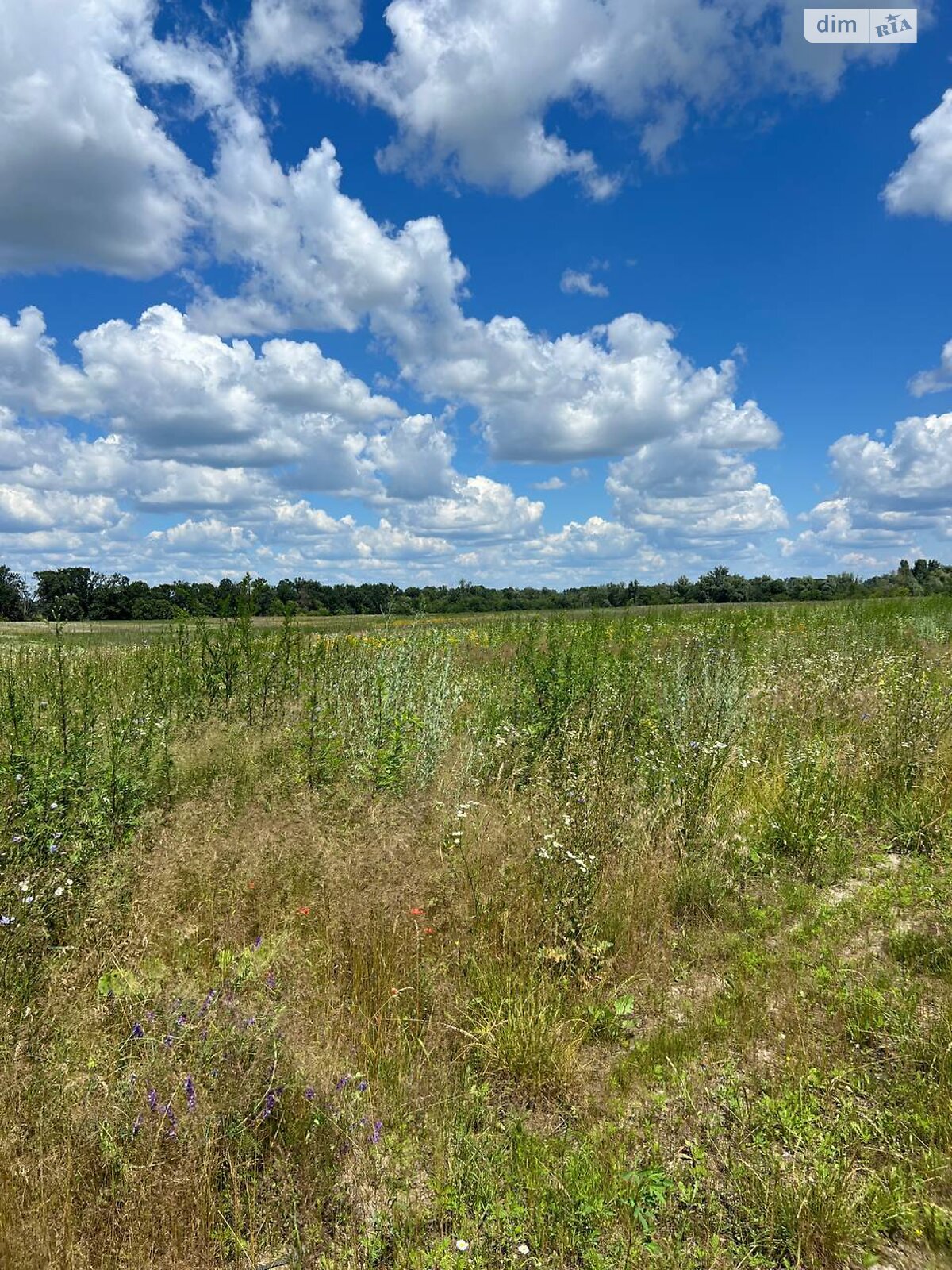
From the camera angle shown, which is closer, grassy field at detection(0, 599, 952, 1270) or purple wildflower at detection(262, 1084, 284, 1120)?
grassy field at detection(0, 599, 952, 1270)

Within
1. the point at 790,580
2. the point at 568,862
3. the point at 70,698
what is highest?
the point at 790,580

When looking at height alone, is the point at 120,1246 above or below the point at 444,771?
below

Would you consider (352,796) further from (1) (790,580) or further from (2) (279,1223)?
(1) (790,580)

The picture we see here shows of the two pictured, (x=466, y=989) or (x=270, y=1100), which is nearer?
(x=270, y=1100)

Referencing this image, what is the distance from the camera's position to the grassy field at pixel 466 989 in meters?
2.28

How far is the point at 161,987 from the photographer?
3.00m

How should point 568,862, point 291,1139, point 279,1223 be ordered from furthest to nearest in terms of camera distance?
point 568,862
point 291,1139
point 279,1223

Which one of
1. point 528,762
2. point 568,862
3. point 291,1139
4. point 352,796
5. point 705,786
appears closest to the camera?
point 291,1139

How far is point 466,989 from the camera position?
11.2ft

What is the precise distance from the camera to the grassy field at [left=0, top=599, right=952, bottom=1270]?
228cm

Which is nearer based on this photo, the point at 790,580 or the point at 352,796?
the point at 352,796

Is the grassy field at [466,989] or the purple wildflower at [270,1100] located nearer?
the grassy field at [466,989]

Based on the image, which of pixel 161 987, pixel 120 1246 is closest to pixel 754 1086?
pixel 120 1246

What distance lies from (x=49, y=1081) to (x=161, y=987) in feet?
1.64
